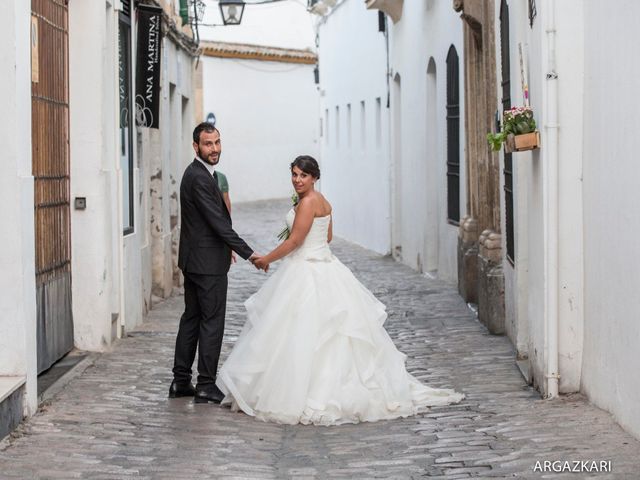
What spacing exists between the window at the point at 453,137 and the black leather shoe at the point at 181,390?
8137 mm

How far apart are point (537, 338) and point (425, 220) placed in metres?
10.3

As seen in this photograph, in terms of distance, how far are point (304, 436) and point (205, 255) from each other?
5.63ft

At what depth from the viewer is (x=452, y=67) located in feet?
57.1

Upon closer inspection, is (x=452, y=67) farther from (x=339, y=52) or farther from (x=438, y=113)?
(x=339, y=52)

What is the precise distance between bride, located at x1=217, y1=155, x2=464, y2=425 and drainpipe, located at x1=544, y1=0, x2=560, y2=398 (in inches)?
34.5

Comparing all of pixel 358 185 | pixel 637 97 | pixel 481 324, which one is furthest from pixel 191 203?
pixel 358 185

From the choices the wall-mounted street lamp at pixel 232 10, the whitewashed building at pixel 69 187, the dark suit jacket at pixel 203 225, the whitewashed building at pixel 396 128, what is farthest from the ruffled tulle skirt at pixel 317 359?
the wall-mounted street lamp at pixel 232 10

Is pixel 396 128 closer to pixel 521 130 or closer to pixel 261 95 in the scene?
pixel 521 130

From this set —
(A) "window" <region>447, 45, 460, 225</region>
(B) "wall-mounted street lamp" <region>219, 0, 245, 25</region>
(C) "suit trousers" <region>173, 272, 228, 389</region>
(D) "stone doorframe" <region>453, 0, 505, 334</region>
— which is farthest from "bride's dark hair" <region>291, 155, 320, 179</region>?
(B) "wall-mounted street lamp" <region>219, 0, 245, 25</region>

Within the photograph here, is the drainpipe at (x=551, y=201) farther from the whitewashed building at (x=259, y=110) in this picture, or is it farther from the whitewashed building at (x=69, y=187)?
the whitewashed building at (x=259, y=110)

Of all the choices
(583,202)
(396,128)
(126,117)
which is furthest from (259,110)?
(583,202)

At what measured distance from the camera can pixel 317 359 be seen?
9.02m

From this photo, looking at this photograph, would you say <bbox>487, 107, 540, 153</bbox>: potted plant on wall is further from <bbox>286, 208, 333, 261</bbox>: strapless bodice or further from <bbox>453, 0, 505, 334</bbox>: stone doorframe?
<bbox>453, 0, 505, 334</bbox>: stone doorframe

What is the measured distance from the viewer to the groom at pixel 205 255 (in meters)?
9.48
